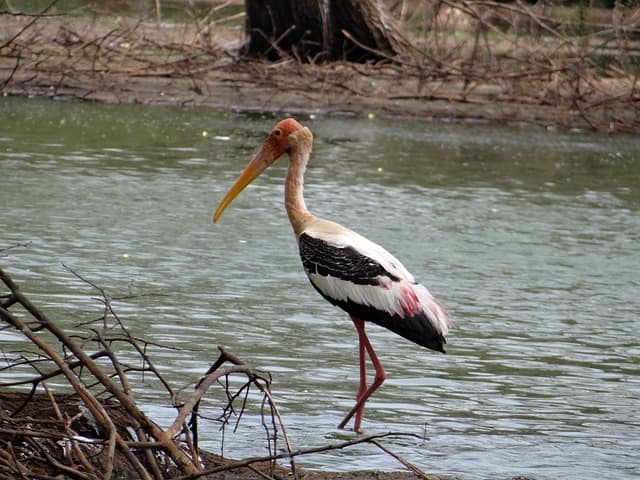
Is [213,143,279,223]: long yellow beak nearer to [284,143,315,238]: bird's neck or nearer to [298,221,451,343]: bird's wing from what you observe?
[284,143,315,238]: bird's neck

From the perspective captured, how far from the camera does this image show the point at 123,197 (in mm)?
11367

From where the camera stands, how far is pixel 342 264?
6383 millimetres

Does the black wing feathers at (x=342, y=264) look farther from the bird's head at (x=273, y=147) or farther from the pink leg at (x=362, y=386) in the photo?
the bird's head at (x=273, y=147)

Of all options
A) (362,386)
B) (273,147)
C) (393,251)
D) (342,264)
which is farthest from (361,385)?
(393,251)

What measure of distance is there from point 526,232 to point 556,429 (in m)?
5.08

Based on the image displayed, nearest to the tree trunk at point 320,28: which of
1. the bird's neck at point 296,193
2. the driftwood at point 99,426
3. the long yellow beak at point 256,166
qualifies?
the long yellow beak at point 256,166

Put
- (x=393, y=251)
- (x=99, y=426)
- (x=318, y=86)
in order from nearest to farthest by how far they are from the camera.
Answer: (x=99, y=426), (x=393, y=251), (x=318, y=86)

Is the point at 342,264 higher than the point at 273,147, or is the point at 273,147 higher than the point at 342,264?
the point at 273,147

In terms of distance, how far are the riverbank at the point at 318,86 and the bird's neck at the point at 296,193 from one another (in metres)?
10.4

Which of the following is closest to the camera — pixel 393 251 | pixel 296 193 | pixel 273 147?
pixel 296 193

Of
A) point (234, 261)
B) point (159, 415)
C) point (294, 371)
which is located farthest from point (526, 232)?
point (159, 415)

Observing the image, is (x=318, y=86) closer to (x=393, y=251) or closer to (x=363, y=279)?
(x=393, y=251)

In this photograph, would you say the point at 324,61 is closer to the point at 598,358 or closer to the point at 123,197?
the point at 123,197

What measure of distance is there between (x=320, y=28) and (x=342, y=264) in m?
13.6
